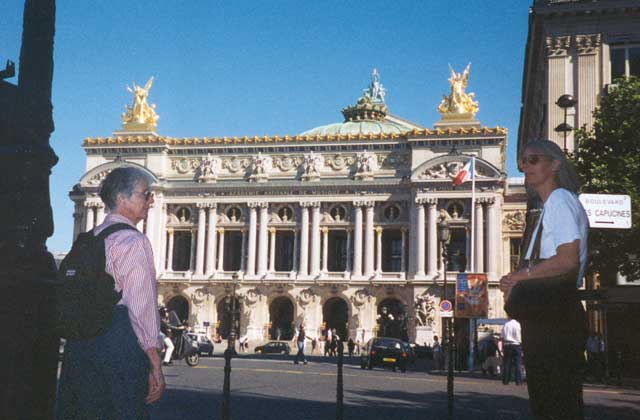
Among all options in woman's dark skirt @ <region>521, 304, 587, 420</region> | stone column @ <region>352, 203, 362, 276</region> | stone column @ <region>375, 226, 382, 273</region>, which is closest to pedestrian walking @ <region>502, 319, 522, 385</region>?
woman's dark skirt @ <region>521, 304, 587, 420</region>

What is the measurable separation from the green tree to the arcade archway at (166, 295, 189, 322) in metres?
50.6

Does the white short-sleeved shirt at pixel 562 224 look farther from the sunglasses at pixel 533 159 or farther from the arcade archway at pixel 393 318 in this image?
the arcade archway at pixel 393 318

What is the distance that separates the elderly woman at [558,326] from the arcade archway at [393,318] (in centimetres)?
5874

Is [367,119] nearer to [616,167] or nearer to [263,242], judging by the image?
[263,242]

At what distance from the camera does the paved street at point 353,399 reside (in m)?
13.9

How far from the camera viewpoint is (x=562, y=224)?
4.47 metres

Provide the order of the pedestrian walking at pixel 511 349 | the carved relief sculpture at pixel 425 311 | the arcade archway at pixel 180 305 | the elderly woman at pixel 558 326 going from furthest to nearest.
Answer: the arcade archway at pixel 180 305
the carved relief sculpture at pixel 425 311
the pedestrian walking at pixel 511 349
the elderly woman at pixel 558 326

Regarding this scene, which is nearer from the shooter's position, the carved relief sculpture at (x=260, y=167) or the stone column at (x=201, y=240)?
the carved relief sculpture at (x=260, y=167)

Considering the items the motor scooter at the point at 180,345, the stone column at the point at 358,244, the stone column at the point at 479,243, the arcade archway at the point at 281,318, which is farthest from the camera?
the arcade archway at the point at 281,318

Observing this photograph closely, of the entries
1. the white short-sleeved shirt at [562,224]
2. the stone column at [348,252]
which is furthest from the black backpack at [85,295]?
the stone column at [348,252]

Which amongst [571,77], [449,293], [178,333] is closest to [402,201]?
[449,293]

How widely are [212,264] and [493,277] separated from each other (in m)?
24.5

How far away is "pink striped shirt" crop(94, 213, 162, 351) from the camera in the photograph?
16.3 feet

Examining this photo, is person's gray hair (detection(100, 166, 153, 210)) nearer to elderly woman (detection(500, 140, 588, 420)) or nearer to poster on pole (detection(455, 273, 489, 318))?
elderly woman (detection(500, 140, 588, 420))
